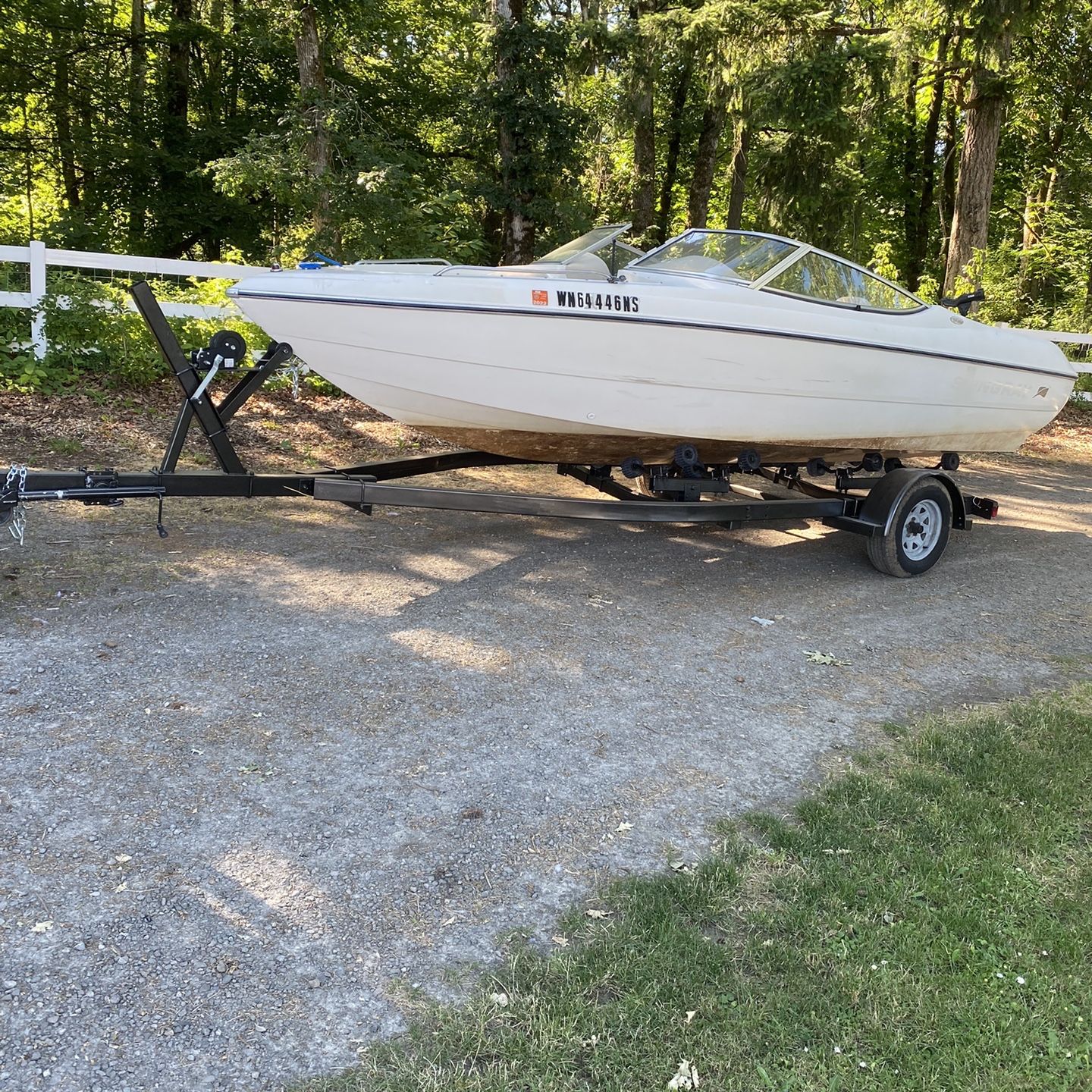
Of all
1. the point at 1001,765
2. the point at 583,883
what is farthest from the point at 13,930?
the point at 1001,765

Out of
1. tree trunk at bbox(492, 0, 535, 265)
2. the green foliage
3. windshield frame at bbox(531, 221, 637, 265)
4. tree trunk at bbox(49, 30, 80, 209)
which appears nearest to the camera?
windshield frame at bbox(531, 221, 637, 265)

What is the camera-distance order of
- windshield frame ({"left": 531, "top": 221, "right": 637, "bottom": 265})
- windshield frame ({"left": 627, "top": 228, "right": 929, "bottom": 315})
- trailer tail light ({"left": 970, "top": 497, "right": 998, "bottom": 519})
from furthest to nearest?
1. trailer tail light ({"left": 970, "top": 497, "right": 998, "bottom": 519})
2. windshield frame ({"left": 531, "top": 221, "right": 637, "bottom": 265})
3. windshield frame ({"left": 627, "top": 228, "right": 929, "bottom": 315})

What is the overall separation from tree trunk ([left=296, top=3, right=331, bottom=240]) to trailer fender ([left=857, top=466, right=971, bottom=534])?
8.05 m

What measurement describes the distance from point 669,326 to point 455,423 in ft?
4.67

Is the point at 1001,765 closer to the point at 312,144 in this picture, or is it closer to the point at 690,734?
the point at 690,734

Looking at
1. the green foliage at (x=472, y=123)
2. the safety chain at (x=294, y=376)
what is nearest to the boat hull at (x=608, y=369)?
Answer: the safety chain at (x=294, y=376)

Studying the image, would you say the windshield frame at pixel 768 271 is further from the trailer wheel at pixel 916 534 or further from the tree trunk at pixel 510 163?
the tree trunk at pixel 510 163

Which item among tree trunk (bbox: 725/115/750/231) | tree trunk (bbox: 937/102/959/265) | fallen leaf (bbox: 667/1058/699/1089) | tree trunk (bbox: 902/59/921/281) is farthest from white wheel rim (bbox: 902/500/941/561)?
tree trunk (bbox: 902/59/921/281)

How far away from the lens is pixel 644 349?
5.14m

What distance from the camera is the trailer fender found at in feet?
19.3

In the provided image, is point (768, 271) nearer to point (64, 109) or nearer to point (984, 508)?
point (984, 508)

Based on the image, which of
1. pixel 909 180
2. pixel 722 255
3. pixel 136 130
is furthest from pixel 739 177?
pixel 722 255

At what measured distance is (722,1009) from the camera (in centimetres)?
225

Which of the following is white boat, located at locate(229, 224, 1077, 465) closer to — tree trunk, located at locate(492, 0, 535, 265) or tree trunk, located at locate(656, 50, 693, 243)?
tree trunk, located at locate(492, 0, 535, 265)
